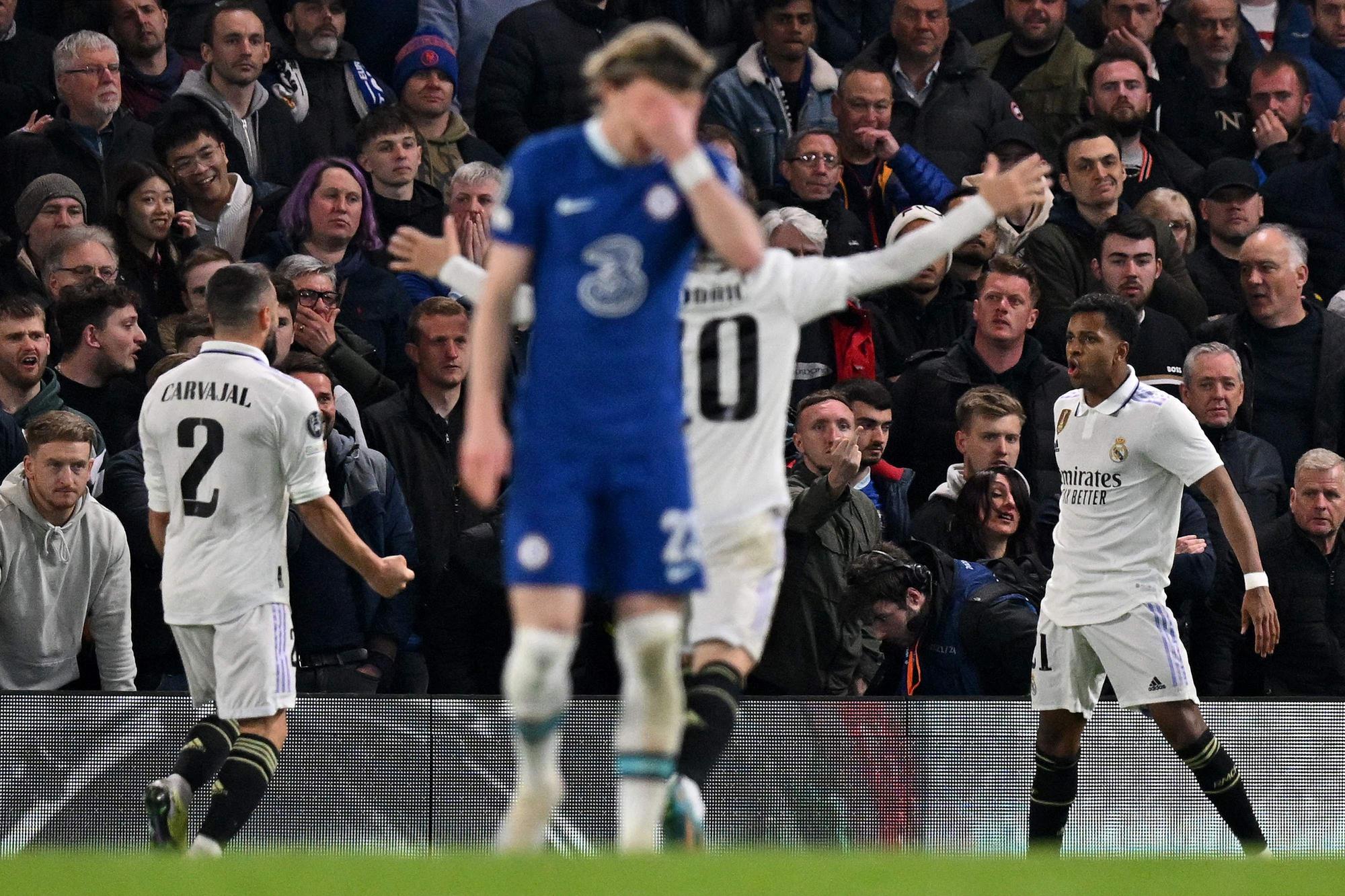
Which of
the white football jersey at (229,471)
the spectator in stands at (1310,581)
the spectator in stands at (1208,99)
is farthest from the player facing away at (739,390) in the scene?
the spectator in stands at (1208,99)

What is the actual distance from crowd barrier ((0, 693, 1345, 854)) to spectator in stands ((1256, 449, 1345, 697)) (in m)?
0.95

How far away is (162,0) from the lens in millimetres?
12047

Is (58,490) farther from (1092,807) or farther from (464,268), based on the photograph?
(1092,807)

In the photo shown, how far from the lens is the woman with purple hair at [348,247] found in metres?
10.3

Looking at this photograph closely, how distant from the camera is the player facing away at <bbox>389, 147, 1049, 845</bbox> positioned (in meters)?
5.75

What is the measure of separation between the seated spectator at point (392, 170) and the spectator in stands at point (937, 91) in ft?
8.92

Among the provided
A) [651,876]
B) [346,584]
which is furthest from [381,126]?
[651,876]

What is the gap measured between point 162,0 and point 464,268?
6738 mm

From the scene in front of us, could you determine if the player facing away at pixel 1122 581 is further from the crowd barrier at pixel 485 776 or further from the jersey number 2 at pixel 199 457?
the jersey number 2 at pixel 199 457

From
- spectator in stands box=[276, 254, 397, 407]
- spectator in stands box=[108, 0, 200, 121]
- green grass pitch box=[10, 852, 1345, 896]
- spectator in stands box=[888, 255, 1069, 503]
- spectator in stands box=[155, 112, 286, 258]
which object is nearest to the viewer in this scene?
green grass pitch box=[10, 852, 1345, 896]

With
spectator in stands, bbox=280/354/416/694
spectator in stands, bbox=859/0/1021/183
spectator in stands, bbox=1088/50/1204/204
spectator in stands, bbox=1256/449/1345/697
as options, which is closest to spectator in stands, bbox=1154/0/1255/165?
spectator in stands, bbox=1088/50/1204/204

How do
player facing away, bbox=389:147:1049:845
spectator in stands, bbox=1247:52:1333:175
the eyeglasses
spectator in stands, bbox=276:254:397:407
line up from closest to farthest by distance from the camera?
player facing away, bbox=389:147:1049:845
spectator in stands, bbox=276:254:397:407
the eyeglasses
spectator in stands, bbox=1247:52:1333:175

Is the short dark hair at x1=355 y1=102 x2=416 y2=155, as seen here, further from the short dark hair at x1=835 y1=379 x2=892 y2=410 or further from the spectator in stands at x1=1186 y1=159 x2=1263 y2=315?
the spectator in stands at x1=1186 y1=159 x2=1263 y2=315

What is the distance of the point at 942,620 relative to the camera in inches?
356
